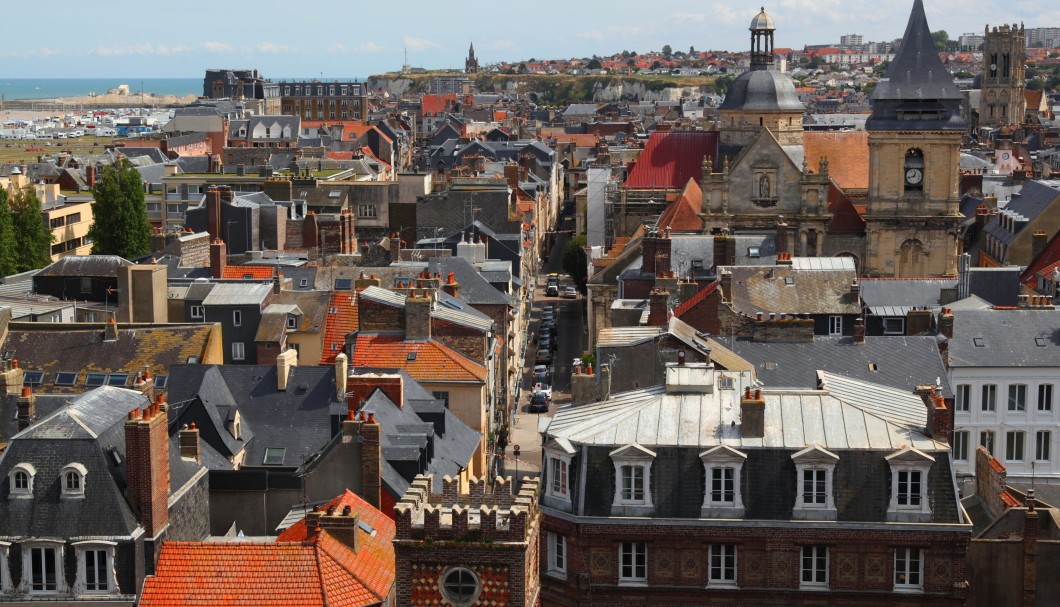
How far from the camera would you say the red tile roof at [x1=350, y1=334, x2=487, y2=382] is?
2245 inches

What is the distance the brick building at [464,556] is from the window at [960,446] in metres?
29.2

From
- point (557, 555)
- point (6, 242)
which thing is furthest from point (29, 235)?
point (557, 555)

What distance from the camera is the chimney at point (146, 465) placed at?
116ft

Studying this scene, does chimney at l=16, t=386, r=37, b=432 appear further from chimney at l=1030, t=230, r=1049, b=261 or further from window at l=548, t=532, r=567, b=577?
chimney at l=1030, t=230, r=1049, b=261

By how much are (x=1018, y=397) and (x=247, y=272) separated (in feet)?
116

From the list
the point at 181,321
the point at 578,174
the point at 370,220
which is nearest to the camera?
the point at 181,321

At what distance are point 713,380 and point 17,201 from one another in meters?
79.0

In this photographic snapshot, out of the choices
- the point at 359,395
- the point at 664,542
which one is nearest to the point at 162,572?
the point at 664,542

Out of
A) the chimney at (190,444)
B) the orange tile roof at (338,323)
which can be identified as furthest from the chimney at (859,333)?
the chimney at (190,444)

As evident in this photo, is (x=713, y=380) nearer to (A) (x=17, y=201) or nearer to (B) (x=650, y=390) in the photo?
(B) (x=650, y=390)

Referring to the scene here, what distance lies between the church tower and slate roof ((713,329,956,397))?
4664 cm

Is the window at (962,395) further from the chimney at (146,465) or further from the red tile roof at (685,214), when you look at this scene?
the red tile roof at (685,214)

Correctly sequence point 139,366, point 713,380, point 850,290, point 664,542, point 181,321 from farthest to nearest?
point 181,321 < point 850,290 < point 139,366 < point 713,380 < point 664,542

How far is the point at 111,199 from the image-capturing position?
109812mm
